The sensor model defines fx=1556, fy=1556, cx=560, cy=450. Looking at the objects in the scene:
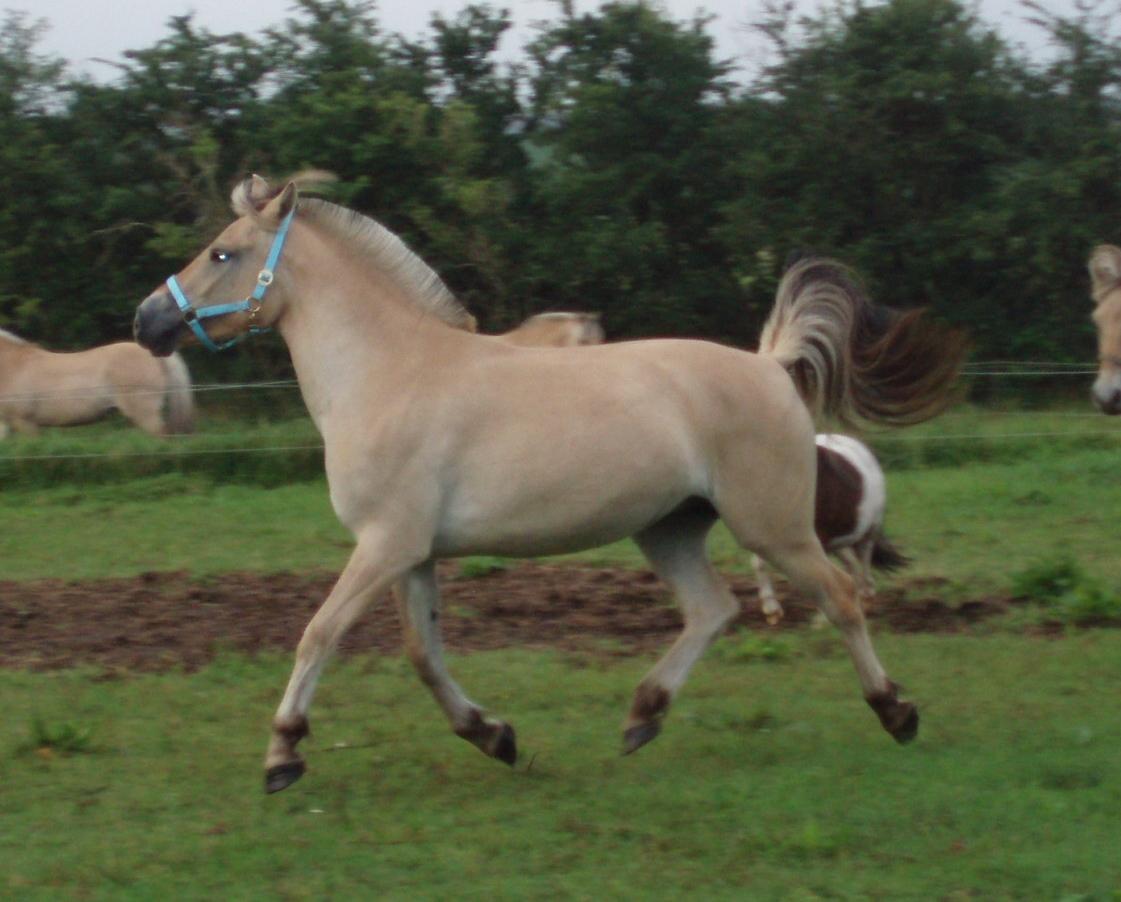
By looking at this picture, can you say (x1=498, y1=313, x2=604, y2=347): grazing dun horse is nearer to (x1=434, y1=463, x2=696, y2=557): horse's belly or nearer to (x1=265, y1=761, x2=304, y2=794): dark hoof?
(x1=434, y1=463, x2=696, y2=557): horse's belly

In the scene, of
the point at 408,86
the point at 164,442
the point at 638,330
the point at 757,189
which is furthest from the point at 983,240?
the point at 164,442

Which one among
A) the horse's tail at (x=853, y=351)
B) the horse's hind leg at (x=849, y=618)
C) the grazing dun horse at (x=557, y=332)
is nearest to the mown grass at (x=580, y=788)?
the horse's hind leg at (x=849, y=618)

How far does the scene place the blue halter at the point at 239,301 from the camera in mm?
5441

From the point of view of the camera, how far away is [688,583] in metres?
5.88

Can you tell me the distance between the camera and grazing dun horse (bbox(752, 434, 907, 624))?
761cm

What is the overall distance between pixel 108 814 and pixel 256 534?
546cm

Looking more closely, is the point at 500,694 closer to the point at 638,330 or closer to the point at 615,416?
the point at 615,416

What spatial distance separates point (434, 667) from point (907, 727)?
172 centimetres

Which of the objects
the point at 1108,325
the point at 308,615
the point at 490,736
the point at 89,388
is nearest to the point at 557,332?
the point at 308,615

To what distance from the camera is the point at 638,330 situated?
1723cm

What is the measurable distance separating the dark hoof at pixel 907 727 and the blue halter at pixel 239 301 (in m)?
2.69

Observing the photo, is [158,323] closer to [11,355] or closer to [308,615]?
[308,615]

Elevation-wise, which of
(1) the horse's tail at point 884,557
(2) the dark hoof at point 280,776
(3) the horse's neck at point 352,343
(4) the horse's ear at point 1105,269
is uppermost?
(3) the horse's neck at point 352,343

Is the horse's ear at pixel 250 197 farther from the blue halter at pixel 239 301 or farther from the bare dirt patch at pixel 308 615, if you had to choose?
the bare dirt patch at pixel 308 615
